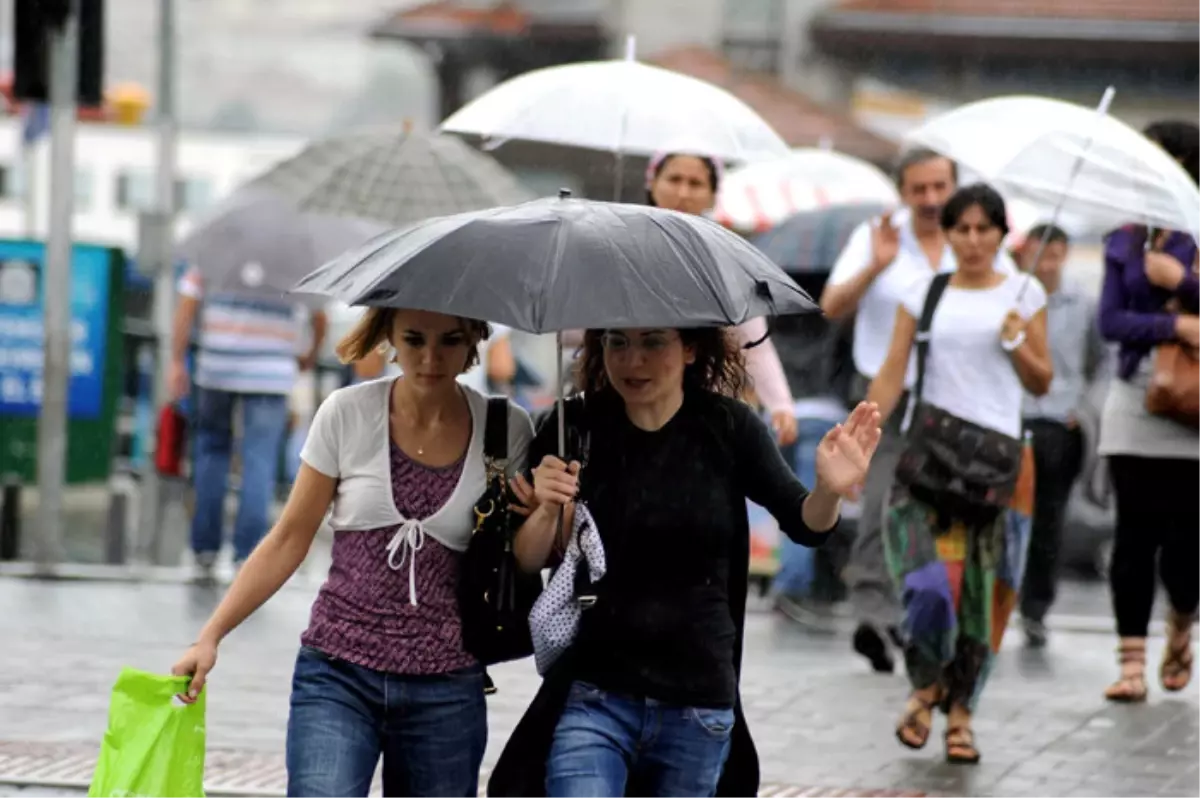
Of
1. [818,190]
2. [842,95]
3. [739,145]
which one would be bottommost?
[842,95]

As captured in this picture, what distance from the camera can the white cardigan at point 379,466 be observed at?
16.7ft

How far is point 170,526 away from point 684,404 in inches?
392

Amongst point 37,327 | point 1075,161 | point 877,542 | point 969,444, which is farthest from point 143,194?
point 969,444

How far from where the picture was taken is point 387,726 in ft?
16.7

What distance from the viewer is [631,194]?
11398 mm

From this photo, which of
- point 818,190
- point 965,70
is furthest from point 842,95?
point 818,190

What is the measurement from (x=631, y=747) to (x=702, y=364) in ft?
2.69

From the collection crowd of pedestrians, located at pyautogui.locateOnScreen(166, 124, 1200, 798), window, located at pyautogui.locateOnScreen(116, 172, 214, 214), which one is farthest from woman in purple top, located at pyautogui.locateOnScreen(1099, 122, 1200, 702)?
window, located at pyautogui.locateOnScreen(116, 172, 214, 214)

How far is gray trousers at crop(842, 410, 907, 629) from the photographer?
29.2 ft

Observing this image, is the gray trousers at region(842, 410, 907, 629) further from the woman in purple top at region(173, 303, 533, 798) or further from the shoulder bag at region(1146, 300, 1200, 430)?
the woman in purple top at region(173, 303, 533, 798)

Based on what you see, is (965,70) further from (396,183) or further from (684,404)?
(684,404)

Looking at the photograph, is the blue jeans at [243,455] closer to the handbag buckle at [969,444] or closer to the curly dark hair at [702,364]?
the handbag buckle at [969,444]

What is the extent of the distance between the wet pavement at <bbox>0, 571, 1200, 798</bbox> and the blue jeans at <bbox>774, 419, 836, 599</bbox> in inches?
7.7

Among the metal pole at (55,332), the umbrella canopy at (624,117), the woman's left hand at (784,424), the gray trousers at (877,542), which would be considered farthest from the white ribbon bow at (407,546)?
the metal pole at (55,332)
